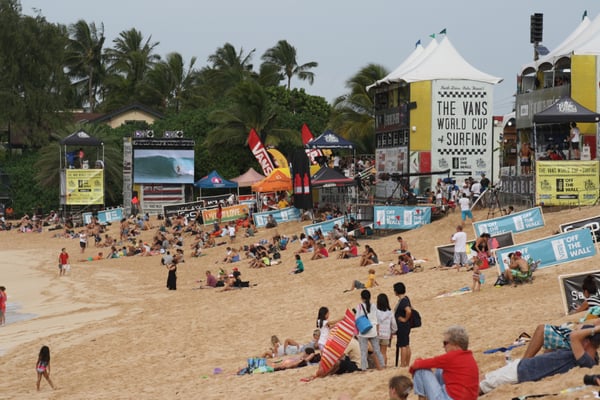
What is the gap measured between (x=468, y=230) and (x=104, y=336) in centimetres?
1267

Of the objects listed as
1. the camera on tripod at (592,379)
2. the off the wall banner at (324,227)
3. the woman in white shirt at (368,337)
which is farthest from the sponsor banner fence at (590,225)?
the off the wall banner at (324,227)

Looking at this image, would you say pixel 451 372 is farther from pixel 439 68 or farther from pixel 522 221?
pixel 439 68

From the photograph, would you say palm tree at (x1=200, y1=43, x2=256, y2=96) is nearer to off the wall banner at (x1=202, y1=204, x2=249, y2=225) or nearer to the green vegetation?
the green vegetation

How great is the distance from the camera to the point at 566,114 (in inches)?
1099

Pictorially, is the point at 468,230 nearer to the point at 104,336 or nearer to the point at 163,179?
the point at 104,336

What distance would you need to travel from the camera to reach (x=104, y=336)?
2088 centimetres

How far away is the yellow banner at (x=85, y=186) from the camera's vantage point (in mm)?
53906

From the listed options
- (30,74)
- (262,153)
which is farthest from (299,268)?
(30,74)

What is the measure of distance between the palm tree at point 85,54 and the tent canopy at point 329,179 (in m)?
44.6

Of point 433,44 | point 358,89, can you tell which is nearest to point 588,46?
point 433,44

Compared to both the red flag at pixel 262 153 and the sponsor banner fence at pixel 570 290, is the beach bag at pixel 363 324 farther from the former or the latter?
the red flag at pixel 262 153

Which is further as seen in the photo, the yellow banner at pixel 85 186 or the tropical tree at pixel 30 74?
the tropical tree at pixel 30 74

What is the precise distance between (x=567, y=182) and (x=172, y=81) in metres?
50.7

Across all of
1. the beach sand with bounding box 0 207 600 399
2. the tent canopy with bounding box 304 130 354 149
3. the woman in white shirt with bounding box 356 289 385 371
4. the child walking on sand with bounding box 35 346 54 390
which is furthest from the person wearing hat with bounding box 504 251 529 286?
the tent canopy with bounding box 304 130 354 149
